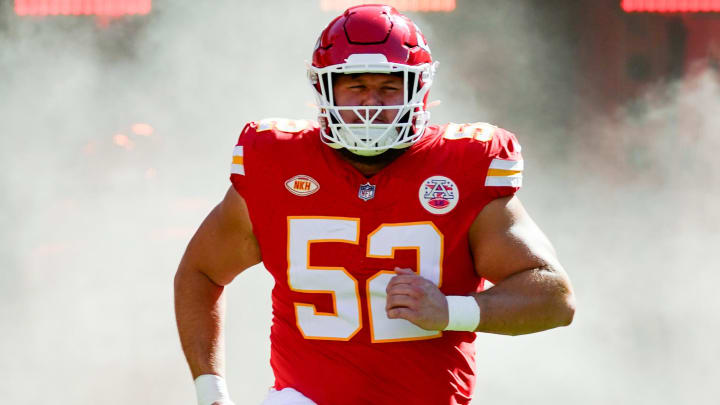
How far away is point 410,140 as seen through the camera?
7.44ft

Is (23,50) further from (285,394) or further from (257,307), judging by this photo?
(285,394)

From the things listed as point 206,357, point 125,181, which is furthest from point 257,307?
point 206,357

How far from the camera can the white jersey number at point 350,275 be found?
2205 mm

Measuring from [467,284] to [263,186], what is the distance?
48 cm

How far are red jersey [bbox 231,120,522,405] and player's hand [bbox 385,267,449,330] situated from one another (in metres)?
0.16

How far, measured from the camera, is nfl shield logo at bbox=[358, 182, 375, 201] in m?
2.26

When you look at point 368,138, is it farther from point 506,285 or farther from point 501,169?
point 506,285

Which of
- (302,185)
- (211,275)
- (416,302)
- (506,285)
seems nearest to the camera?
(416,302)

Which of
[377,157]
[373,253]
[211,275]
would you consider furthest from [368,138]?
[211,275]

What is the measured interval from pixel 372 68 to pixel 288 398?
70 centimetres

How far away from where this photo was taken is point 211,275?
2.49 m

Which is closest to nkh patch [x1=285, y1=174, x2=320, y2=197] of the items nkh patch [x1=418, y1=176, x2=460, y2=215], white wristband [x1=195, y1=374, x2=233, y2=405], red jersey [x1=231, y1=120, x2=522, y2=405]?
red jersey [x1=231, y1=120, x2=522, y2=405]

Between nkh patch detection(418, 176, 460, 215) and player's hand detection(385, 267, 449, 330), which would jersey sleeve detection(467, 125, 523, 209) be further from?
player's hand detection(385, 267, 449, 330)

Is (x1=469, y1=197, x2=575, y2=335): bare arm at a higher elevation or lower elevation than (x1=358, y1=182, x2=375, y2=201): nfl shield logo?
lower
